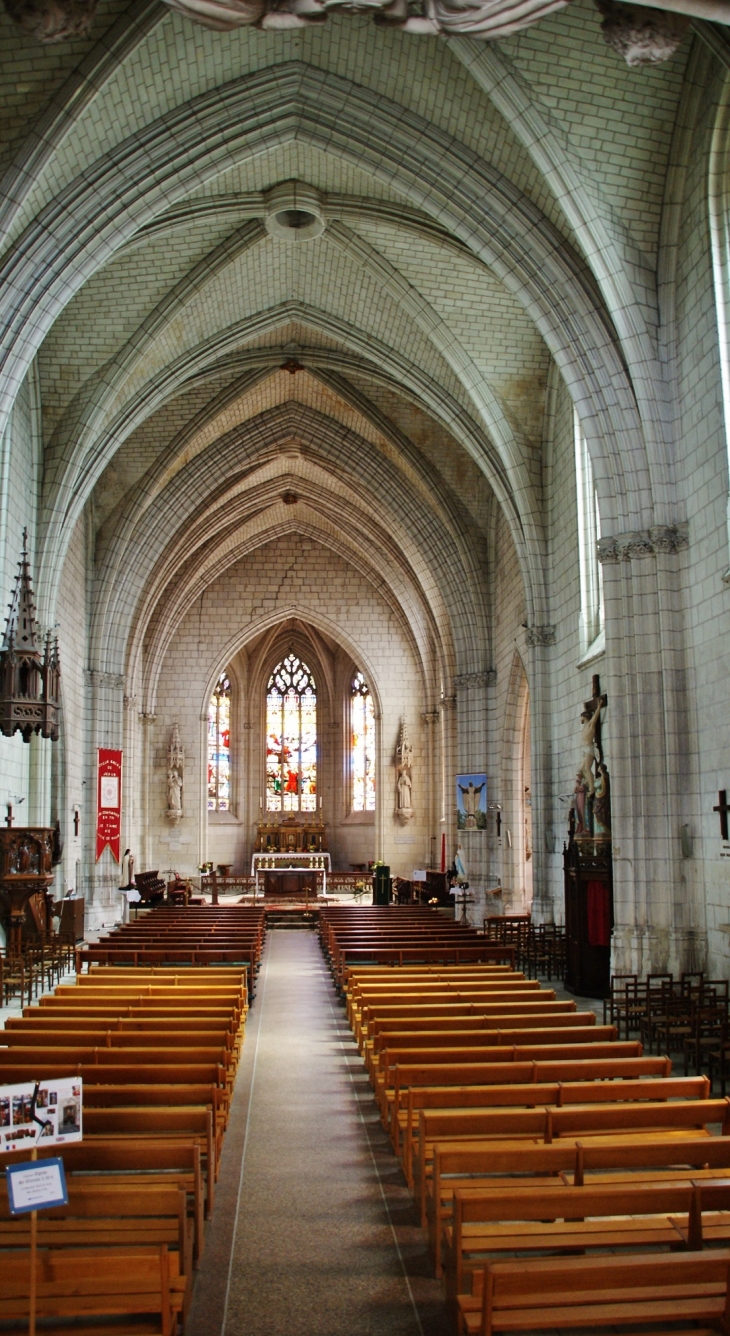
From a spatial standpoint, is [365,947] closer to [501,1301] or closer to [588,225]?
[588,225]

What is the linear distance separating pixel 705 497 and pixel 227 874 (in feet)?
95.2

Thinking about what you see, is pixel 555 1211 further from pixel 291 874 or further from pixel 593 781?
pixel 291 874

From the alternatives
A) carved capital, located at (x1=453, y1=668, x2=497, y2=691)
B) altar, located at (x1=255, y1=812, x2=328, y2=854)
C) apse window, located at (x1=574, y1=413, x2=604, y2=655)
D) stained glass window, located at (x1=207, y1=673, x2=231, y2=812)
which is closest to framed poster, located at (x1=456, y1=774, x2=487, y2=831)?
carved capital, located at (x1=453, y1=668, x2=497, y2=691)

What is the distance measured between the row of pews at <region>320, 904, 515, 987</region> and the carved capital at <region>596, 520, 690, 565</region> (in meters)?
5.76

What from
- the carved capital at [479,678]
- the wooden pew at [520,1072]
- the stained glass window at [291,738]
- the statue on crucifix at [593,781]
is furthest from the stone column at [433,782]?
the wooden pew at [520,1072]

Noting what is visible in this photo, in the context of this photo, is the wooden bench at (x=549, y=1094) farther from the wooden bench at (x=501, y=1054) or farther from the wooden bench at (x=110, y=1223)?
the wooden bench at (x=110, y=1223)

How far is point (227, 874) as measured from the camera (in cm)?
3975

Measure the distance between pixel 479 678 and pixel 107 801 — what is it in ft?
31.6

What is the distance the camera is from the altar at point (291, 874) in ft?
112

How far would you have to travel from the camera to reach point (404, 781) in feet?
124

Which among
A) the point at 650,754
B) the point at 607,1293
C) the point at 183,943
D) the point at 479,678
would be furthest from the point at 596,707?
the point at 607,1293

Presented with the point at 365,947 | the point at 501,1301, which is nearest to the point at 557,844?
the point at 365,947

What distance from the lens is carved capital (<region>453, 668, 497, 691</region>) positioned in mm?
27969

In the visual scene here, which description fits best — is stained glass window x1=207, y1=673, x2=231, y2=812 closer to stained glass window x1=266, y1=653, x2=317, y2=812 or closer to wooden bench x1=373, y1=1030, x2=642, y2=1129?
stained glass window x1=266, y1=653, x2=317, y2=812
